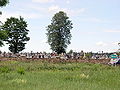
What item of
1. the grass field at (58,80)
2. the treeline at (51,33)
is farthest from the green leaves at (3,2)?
the treeline at (51,33)

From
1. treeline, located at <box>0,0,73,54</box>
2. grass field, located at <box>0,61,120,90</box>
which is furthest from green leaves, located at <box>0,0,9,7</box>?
treeline, located at <box>0,0,73,54</box>

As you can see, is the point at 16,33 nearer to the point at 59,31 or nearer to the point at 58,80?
the point at 59,31

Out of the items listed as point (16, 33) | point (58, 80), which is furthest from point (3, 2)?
point (16, 33)

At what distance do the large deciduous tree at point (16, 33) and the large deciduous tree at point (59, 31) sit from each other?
7.15 meters

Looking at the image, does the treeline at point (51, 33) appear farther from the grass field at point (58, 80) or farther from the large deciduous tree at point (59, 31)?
the grass field at point (58, 80)

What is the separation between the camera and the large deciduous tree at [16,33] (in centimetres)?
7250

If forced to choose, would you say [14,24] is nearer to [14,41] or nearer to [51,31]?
[14,41]

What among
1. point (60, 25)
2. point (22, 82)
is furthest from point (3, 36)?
point (60, 25)

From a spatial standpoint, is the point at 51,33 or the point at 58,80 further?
the point at 51,33

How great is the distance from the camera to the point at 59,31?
80750 millimetres

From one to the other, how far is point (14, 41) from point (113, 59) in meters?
38.5

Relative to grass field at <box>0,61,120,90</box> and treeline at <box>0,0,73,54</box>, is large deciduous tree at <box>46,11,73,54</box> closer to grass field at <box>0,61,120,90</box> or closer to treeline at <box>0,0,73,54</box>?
treeline at <box>0,0,73,54</box>

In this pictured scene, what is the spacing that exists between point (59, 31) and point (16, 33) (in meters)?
12.0

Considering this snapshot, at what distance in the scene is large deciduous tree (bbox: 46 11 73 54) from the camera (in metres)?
77.5
